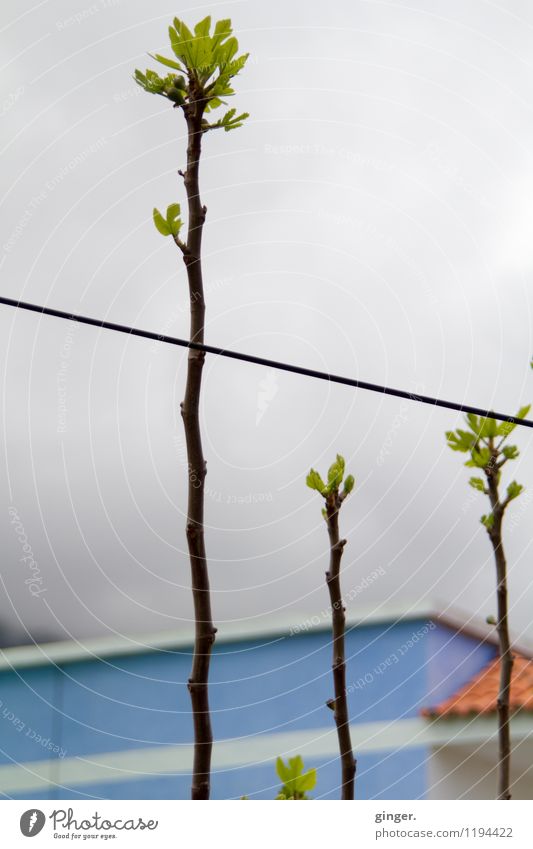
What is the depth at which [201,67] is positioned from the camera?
653mm

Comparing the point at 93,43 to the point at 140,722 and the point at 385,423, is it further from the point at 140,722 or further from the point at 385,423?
the point at 140,722

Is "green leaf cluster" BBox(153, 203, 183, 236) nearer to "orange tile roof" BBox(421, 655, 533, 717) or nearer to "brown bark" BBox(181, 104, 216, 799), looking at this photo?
"brown bark" BBox(181, 104, 216, 799)

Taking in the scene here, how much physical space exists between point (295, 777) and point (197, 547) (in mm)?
217

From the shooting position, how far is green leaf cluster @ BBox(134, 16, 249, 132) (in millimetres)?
642

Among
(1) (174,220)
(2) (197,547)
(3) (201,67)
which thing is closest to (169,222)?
(1) (174,220)

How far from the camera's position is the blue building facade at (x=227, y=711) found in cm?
79

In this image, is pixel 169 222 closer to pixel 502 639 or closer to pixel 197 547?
pixel 197 547

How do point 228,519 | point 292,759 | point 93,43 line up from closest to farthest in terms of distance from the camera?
point 292,759 → point 228,519 → point 93,43

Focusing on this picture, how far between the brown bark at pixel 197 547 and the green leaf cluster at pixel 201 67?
0.10 meters

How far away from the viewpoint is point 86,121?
876 mm

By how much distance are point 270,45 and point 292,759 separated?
628 millimetres

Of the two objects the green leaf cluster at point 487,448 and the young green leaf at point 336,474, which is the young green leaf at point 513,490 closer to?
the green leaf cluster at point 487,448

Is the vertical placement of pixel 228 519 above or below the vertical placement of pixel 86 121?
below
